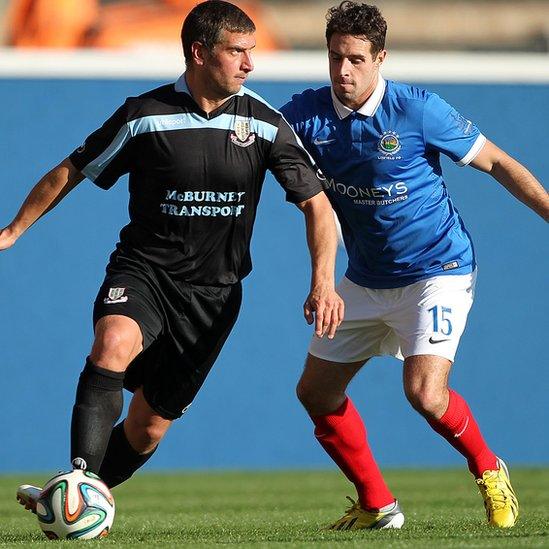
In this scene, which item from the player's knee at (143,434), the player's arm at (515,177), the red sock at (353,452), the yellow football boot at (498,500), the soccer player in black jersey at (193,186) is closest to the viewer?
the soccer player in black jersey at (193,186)

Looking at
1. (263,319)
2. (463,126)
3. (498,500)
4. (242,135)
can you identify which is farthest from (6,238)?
(263,319)

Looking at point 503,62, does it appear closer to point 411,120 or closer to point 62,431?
point 62,431

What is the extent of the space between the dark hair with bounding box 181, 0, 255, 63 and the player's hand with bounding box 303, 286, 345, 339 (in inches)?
40.8

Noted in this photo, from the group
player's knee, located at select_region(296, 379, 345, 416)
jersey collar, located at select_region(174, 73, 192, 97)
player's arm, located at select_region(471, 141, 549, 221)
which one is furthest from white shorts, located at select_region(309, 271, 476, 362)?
jersey collar, located at select_region(174, 73, 192, 97)

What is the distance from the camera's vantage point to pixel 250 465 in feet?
33.0

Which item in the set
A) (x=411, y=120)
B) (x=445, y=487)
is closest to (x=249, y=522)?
(x=411, y=120)

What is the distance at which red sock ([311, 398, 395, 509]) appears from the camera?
218 inches

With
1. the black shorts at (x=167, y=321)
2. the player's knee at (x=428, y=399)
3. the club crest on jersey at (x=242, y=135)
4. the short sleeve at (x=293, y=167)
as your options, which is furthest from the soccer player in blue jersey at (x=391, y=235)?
the black shorts at (x=167, y=321)

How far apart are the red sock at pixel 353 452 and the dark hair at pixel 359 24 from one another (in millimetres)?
1605

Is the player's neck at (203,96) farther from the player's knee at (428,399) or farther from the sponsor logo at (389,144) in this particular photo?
the player's knee at (428,399)

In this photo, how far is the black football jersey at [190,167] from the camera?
4922mm

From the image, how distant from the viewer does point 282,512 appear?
21.8ft

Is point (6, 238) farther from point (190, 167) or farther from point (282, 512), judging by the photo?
point (282, 512)

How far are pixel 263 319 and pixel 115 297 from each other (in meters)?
5.24
